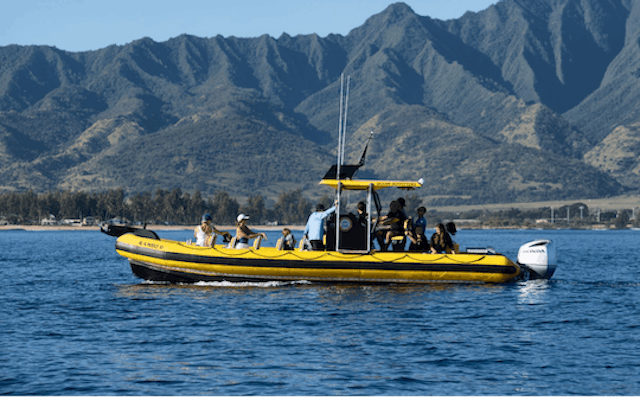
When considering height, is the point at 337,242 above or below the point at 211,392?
above

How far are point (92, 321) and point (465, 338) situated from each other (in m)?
8.54

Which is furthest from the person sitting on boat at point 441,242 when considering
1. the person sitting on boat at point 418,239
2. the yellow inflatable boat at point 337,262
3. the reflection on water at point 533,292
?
the reflection on water at point 533,292

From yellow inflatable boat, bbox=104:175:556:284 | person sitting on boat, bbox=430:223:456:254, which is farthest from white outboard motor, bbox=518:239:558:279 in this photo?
person sitting on boat, bbox=430:223:456:254

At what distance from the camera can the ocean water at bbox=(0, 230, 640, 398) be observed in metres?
12.9

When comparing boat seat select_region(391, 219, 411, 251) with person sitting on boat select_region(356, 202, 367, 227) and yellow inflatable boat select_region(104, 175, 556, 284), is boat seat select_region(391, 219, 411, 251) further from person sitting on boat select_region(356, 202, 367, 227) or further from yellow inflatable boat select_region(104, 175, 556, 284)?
person sitting on boat select_region(356, 202, 367, 227)

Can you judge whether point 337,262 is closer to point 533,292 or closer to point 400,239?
point 400,239

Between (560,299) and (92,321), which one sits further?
(560,299)

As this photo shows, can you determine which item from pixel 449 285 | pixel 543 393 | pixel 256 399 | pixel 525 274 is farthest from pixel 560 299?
pixel 256 399

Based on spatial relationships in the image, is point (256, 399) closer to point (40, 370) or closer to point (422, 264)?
point (40, 370)

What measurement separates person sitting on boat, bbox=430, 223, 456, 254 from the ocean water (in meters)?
1.15

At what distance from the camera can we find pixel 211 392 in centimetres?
1247

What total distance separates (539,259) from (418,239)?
424 centimetres

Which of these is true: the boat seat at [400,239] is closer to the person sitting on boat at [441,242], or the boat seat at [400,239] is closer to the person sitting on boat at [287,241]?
the person sitting on boat at [441,242]

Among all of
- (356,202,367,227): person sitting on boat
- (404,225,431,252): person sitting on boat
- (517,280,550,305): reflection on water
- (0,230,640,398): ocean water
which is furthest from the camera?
(404,225,431,252): person sitting on boat
